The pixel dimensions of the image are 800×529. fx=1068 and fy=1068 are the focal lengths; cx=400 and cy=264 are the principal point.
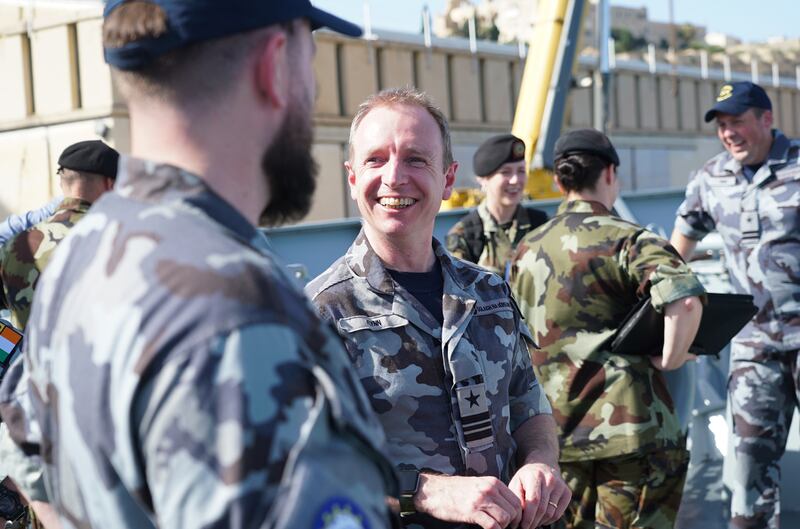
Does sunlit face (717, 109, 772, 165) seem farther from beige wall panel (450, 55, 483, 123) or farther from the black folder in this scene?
beige wall panel (450, 55, 483, 123)

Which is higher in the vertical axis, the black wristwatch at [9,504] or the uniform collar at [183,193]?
the uniform collar at [183,193]

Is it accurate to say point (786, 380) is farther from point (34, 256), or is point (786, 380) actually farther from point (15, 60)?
point (15, 60)

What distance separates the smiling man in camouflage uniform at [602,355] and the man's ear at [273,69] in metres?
2.37

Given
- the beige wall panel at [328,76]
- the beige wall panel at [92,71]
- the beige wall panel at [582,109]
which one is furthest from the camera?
the beige wall panel at [582,109]

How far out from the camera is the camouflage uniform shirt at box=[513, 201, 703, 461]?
3559mm

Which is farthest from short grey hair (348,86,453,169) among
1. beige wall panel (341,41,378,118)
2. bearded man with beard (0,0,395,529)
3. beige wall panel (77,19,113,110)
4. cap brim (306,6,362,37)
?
beige wall panel (341,41,378,118)

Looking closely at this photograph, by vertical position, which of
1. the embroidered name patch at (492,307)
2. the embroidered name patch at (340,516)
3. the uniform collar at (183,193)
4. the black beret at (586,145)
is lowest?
the embroidered name patch at (340,516)

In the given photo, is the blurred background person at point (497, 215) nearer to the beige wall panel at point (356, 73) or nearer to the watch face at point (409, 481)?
the watch face at point (409, 481)

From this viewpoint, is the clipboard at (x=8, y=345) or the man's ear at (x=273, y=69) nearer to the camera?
the man's ear at (x=273, y=69)

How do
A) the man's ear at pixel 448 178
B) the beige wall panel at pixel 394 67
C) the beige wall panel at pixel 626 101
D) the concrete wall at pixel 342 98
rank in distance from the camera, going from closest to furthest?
the man's ear at pixel 448 178 → the concrete wall at pixel 342 98 → the beige wall panel at pixel 394 67 → the beige wall panel at pixel 626 101

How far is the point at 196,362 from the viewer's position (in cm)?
105

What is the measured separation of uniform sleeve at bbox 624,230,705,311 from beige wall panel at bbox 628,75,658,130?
25608 millimetres

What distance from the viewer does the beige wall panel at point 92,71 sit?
1647cm

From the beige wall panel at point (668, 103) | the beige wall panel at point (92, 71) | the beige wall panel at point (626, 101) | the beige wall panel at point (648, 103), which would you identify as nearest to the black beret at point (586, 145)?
the beige wall panel at point (92, 71)
